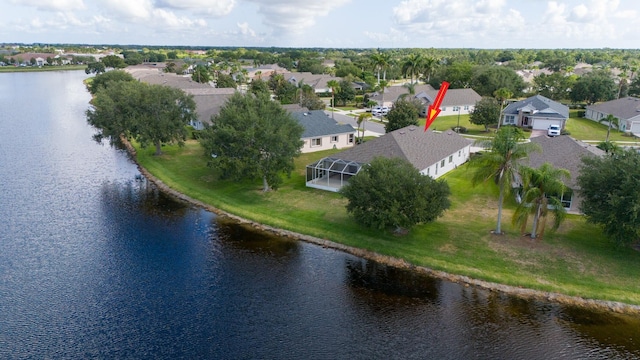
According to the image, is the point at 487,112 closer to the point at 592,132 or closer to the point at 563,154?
the point at 592,132

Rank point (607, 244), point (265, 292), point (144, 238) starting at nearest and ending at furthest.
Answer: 1. point (265, 292)
2. point (607, 244)
3. point (144, 238)

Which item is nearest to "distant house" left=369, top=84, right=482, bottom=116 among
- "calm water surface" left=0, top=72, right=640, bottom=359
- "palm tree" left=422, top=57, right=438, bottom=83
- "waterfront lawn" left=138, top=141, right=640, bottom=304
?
"palm tree" left=422, top=57, right=438, bottom=83

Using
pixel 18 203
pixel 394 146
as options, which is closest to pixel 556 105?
pixel 394 146

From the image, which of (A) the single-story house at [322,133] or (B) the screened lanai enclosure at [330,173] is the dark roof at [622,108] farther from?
(B) the screened lanai enclosure at [330,173]

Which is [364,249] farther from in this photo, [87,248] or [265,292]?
[87,248]

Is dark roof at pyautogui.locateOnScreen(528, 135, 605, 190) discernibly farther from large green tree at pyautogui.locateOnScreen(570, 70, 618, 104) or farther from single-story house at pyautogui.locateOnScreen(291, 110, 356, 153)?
large green tree at pyautogui.locateOnScreen(570, 70, 618, 104)

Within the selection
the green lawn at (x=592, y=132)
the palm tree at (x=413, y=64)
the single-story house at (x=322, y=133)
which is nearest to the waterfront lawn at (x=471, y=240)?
the single-story house at (x=322, y=133)

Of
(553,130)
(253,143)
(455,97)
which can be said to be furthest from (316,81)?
(253,143)
